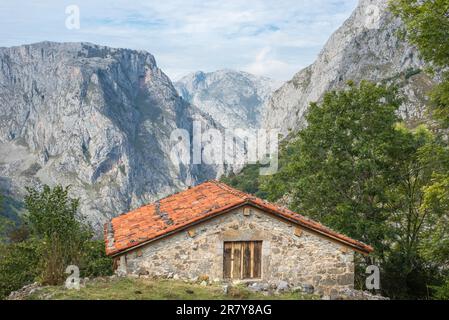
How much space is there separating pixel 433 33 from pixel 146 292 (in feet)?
42.7

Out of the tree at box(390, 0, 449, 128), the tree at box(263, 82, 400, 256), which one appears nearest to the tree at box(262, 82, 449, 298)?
the tree at box(263, 82, 400, 256)

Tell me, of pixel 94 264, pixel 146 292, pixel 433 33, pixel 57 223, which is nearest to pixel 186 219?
pixel 146 292

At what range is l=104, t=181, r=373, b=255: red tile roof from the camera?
16906mm

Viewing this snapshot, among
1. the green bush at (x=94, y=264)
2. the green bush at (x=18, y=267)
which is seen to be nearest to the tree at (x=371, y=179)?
the green bush at (x=94, y=264)

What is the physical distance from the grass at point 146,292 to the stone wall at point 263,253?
3.03 ft

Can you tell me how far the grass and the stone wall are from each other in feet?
3.03

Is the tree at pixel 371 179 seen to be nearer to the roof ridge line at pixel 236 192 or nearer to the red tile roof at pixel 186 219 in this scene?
the roof ridge line at pixel 236 192

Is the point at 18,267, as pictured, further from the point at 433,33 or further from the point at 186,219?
the point at 433,33

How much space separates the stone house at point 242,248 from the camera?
661 inches

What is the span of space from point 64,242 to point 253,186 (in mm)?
126731

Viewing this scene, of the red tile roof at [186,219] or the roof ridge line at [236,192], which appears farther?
the roof ridge line at [236,192]

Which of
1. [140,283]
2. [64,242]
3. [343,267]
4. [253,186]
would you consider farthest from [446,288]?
[253,186]

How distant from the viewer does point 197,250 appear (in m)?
17.1

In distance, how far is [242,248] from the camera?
1745 cm
